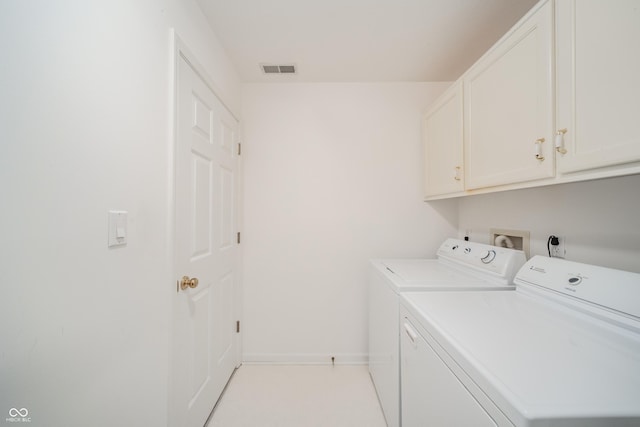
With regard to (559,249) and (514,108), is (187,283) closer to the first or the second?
(514,108)

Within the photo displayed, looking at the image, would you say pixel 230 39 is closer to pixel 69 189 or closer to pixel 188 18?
pixel 188 18

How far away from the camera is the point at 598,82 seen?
0.76 meters

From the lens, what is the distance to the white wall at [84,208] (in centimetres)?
54

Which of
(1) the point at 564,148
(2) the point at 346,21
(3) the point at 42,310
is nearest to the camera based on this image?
(3) the point at 42,310

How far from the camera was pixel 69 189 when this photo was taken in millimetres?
655

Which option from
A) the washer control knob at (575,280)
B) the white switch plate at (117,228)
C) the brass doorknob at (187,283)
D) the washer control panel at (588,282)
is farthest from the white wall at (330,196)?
the white switch plate at (117,228)

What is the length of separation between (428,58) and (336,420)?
8.79 ft

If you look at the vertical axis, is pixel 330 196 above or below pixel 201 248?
above

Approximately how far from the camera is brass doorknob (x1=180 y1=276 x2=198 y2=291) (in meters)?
1.18

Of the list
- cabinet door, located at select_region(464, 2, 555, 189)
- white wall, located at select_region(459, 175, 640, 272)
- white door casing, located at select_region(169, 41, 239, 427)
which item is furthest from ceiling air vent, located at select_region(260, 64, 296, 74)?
white wall, located at select_region(459, 175, 640, 272)

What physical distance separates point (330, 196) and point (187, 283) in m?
1.34

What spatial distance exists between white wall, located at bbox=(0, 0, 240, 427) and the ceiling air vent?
0.94 m

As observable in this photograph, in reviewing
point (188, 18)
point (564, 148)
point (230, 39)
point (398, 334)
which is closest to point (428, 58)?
point (564, 148)

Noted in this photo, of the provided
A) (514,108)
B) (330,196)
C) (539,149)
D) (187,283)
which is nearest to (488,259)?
(539,149)
